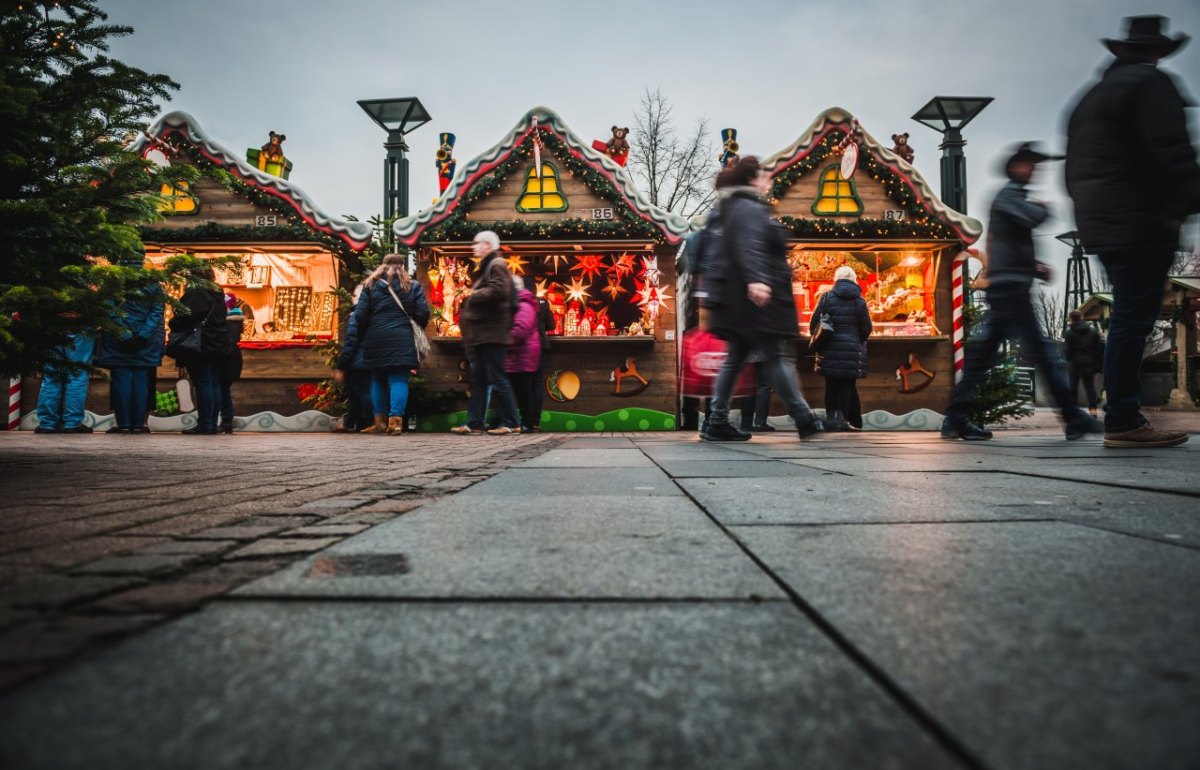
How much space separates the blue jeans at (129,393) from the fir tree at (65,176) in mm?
5983

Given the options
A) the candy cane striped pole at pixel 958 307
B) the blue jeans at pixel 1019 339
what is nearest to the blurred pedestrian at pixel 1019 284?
the blue jeans at pixel 1019 339

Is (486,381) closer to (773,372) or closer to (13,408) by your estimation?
(773,372)

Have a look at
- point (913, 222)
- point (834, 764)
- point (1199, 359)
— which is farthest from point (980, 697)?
point (1199, 359)

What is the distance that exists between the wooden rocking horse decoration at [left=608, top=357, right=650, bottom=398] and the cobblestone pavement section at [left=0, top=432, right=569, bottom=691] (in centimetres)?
831

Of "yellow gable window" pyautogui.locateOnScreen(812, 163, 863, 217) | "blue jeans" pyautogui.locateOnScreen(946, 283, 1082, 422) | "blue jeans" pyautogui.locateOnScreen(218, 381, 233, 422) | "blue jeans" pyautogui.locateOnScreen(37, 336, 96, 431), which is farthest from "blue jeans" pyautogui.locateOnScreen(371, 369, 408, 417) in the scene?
"yellow gable window" pyautogui.locateOnScreen(812, 163, 863, 217)

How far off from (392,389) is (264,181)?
5572mm

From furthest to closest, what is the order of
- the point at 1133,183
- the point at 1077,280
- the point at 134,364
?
the point at 1077,280 < the point at 134,364 < the point at 1133,183

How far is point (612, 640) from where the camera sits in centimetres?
81

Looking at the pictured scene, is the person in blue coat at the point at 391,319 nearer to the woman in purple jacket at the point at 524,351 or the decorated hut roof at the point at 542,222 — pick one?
the woman in purple jacket at the point at 524,351

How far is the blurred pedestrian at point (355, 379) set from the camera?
28.6 ft

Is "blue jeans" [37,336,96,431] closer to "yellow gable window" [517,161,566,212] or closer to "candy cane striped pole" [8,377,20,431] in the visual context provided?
"candy cane striped pole" [8,377,20,431]

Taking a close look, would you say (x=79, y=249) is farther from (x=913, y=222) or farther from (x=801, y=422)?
(x=913, y=222)

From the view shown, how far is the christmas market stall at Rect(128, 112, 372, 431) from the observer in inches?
463

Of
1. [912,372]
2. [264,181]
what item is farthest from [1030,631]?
[264,181]
